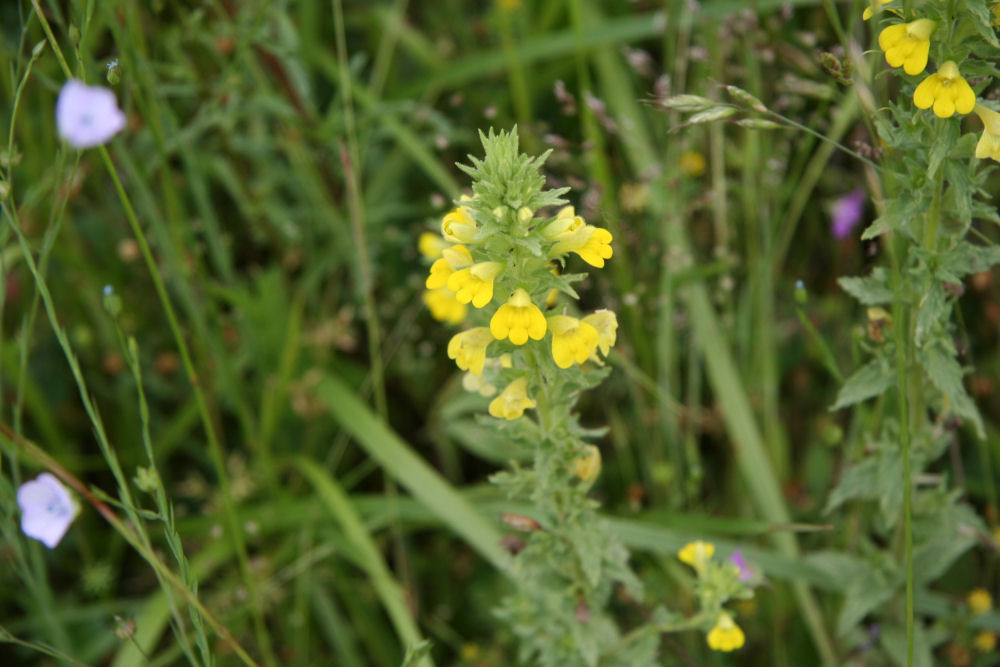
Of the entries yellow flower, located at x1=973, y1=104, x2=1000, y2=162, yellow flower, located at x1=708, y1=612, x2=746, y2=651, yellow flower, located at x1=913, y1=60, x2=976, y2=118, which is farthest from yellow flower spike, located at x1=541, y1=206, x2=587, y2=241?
yellow flower, located at x1=708, y1=612, x2=746, y2=651

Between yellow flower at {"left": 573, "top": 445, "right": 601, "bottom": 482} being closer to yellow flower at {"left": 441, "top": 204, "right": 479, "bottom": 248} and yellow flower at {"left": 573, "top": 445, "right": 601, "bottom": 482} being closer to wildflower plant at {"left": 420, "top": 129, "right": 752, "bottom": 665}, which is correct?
wildflower plant at {"left": 420, "top": 129, "right": 752, "bottom": 665}

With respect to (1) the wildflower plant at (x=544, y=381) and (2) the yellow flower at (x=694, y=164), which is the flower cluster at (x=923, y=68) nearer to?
(1) the wildflower plant at (x=544, y=381)

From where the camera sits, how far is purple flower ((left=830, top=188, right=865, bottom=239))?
8.76ft

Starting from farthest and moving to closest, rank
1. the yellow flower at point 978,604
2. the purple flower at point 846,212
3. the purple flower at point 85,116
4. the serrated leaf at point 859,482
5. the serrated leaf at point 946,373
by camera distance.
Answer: the purple flower at point 846,212, the yellow flower at point 978,604, the serrated leaf at point 859,482, the serrated leaf at point 946,373, the purple flower at point 85,116

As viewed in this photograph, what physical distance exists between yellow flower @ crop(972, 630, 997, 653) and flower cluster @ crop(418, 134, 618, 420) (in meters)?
1.44

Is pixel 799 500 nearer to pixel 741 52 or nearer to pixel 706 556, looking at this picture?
pixel 706 556

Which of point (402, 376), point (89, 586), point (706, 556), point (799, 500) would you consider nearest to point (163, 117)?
point (402, 376)

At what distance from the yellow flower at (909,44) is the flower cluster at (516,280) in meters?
0.54

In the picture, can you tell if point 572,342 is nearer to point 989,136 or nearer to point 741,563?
point 989,136

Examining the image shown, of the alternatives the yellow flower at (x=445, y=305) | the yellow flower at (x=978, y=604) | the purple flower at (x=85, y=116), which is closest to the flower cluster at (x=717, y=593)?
the yellow flower at (x=978, y=604)

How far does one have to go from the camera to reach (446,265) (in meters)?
1.40

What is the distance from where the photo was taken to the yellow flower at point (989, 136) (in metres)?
1.40

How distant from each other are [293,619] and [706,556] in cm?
119

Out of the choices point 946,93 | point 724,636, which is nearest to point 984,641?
point 724,636
